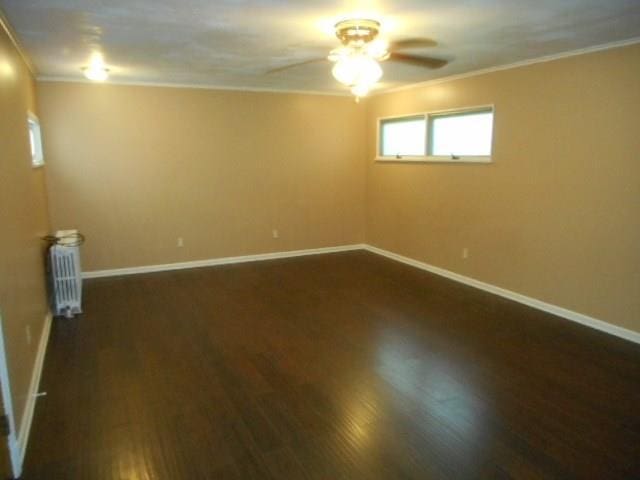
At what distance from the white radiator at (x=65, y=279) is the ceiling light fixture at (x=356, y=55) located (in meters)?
2.97

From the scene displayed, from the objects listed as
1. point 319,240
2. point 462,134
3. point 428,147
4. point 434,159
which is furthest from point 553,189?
point 319,240

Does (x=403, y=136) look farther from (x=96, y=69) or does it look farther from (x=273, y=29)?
(x=96, y=69)

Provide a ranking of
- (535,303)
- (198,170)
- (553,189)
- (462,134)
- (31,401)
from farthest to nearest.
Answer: (198,170) < (462,134) < (535,303) < (553,189) < (31,401)

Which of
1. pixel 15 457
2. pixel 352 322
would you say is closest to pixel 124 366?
pixel 15 457

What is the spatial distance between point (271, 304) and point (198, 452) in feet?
7.41

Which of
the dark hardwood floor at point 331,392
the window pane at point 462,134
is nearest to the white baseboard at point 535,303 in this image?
the dark hardwood floor at point 331,392

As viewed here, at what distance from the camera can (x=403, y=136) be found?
606cm

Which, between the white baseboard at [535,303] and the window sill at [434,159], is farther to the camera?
the window sill at [434,159]

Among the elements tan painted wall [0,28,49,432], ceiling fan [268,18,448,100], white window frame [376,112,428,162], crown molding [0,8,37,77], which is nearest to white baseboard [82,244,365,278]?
white window frame [376,112,428,162]

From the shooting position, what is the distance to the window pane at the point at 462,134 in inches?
188

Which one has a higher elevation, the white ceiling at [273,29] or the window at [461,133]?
the white ceiling at [273,29]

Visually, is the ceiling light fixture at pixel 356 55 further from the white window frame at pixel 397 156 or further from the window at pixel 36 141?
the window at pixel 36 141

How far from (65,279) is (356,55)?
324 centimetres

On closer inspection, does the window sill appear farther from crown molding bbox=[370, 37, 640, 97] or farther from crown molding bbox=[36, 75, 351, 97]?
crown molding bbox=[36, 75, 351, 97]
